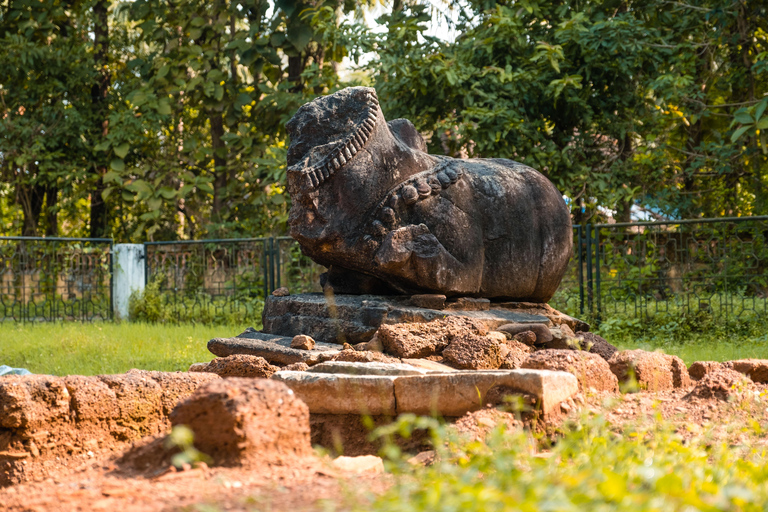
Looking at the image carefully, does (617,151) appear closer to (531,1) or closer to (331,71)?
(531,1)

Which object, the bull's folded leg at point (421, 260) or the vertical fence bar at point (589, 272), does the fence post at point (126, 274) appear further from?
the bull's folded leg at point (421, 260)

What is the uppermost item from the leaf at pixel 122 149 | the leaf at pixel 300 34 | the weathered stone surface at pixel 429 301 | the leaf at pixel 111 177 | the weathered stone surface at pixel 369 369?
the leaf at pixel 300 34

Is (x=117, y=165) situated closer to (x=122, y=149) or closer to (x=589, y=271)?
(x=122, y=149)

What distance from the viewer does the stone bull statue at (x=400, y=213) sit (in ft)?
15.3

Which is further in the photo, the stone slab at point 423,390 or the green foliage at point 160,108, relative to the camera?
the green foliage at point 160,108

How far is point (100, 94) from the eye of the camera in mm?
14852

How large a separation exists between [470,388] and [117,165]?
11.1 m

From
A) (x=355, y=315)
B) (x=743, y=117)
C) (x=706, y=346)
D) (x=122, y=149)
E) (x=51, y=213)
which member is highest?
(x=122, y=149)

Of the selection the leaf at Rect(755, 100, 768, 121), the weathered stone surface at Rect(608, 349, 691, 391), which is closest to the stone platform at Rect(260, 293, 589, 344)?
the weathered stone surface at Rect(608, 349, 691, 391)

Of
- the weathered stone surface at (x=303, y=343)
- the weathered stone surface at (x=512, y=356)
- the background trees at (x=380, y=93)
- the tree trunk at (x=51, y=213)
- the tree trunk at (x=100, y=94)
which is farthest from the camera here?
the tree trunk at (x=51, y=213)

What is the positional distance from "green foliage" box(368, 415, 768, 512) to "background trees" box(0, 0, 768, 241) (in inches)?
204

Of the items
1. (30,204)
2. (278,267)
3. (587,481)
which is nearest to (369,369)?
(587,481)

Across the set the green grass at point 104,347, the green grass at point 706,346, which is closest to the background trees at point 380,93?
the green grass at point 706,346

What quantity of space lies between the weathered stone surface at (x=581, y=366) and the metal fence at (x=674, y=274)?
4937 mm
